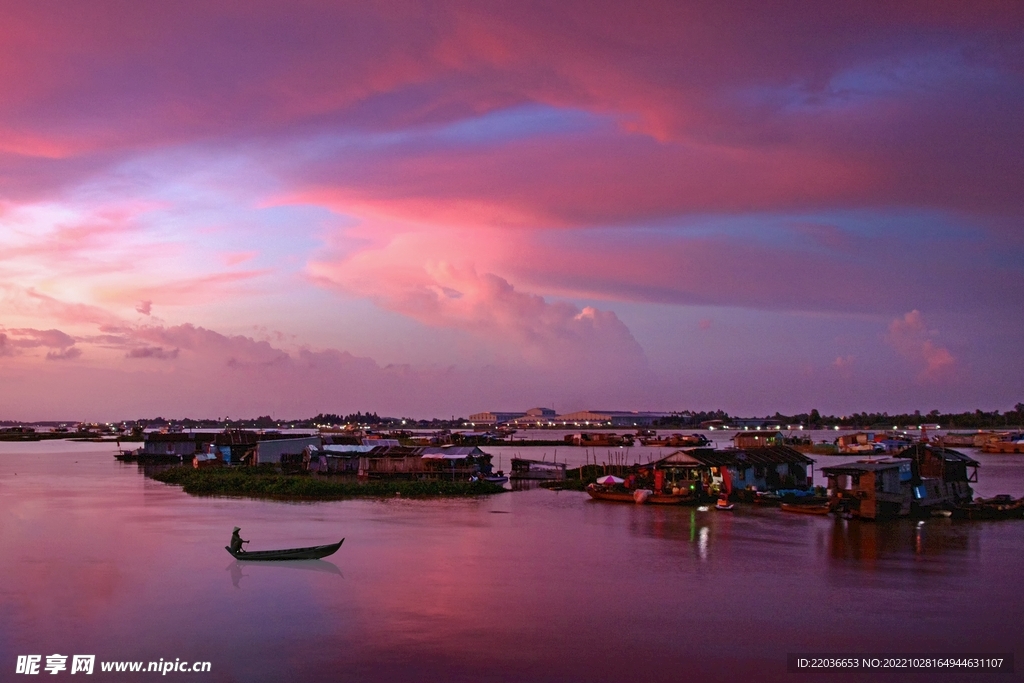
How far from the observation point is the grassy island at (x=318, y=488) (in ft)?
119

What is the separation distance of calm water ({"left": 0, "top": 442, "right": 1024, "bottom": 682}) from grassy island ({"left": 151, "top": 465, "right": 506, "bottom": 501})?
7240mm

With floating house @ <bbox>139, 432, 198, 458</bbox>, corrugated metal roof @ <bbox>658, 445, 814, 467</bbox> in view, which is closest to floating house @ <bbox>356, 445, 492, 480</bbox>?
corrugated metal roof @ <bbox>658, 445, 814, 467</bbox>

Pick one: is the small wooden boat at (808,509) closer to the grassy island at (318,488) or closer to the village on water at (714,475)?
the village on water at (714,475)

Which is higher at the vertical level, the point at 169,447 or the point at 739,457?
the point at 739,457

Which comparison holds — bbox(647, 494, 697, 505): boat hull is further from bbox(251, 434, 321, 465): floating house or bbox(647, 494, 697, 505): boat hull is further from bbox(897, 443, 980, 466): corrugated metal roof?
bbox(251, 434, 321, 465): floating house

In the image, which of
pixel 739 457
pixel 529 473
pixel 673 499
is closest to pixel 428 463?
pixel 529 473

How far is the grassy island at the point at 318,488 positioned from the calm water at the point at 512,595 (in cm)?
724

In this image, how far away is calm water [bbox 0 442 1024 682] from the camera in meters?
13.3

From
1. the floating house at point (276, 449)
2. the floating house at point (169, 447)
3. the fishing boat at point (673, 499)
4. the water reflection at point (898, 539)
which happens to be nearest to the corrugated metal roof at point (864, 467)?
the water reflection at point (898, 539)

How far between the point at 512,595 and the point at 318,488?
2142 cm

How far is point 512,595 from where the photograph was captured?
17219 millimetres

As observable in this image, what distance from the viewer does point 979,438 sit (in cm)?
8731

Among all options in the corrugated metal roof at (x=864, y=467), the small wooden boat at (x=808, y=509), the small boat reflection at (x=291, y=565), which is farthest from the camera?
the small wooden boat at (x=808, y=509)

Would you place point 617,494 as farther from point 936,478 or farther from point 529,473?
point 529,473
